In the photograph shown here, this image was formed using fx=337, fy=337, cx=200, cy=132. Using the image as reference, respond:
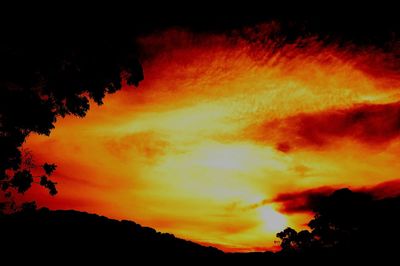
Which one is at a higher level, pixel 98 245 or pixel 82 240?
pixel 82 240

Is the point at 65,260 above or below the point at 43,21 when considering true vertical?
below

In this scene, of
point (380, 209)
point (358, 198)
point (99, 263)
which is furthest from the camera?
point (358, 198)

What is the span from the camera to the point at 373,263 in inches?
659

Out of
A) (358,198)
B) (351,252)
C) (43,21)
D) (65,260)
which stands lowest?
(65,260)

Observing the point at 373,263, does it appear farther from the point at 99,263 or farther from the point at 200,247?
the point at 99,263

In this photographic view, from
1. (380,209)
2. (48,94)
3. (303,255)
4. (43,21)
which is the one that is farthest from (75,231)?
(380,209)

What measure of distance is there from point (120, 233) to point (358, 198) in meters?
29.9

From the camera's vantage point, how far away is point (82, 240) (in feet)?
54.1

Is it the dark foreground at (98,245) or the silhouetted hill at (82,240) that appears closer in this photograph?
the dark foreground at (98,245)

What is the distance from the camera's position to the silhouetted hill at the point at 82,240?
48.4 feet

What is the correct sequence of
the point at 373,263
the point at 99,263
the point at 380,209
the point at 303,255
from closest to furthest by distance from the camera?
the point at 99,263 → the point at 373,263 → the point at 303,255 → the point at 380,209

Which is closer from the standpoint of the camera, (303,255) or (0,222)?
(0,222)

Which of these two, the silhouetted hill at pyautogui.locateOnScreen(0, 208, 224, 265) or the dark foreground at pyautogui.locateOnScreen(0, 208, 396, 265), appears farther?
the silhouetted hill at pyautogui.locateOnScreen(0, 208, 224, 265)

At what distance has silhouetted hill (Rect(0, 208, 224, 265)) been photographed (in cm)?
1475
